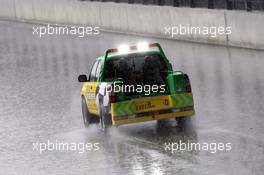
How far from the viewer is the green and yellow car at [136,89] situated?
1741 centimetres

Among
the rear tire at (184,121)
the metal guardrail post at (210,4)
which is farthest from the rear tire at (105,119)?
the metal guardrail post at (210,4)

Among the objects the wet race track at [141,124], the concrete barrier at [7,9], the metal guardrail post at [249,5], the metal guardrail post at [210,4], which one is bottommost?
the wet race track at [141,124]

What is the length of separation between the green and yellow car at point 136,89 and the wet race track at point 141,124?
380 millimetres

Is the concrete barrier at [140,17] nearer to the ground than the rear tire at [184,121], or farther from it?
farther from it

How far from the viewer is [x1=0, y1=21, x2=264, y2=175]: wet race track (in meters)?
14.7

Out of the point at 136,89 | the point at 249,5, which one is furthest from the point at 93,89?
the point at 249,5

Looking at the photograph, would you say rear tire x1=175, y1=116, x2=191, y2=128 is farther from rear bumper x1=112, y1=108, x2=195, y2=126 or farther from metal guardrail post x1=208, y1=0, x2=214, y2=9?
metal guardrail post x1=208, y1=0, x2=214, y2=9

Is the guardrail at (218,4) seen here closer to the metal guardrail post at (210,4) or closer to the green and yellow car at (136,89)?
the metal guardrail post at (210,4)

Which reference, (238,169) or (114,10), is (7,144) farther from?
(114,10)

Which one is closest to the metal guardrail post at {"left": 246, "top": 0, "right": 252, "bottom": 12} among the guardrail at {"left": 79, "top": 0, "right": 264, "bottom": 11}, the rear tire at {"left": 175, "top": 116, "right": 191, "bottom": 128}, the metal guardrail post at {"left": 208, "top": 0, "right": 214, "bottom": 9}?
the guardrail at {"left": 79, "top": 0, "right": 264, "bottom": 11}

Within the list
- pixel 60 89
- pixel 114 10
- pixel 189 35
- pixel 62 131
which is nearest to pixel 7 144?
pixel 62 131

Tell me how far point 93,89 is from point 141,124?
1.18m

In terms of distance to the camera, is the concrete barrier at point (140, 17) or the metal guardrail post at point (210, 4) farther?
the metal guardrail post at point (210, 4)

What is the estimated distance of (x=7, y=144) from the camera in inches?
715
